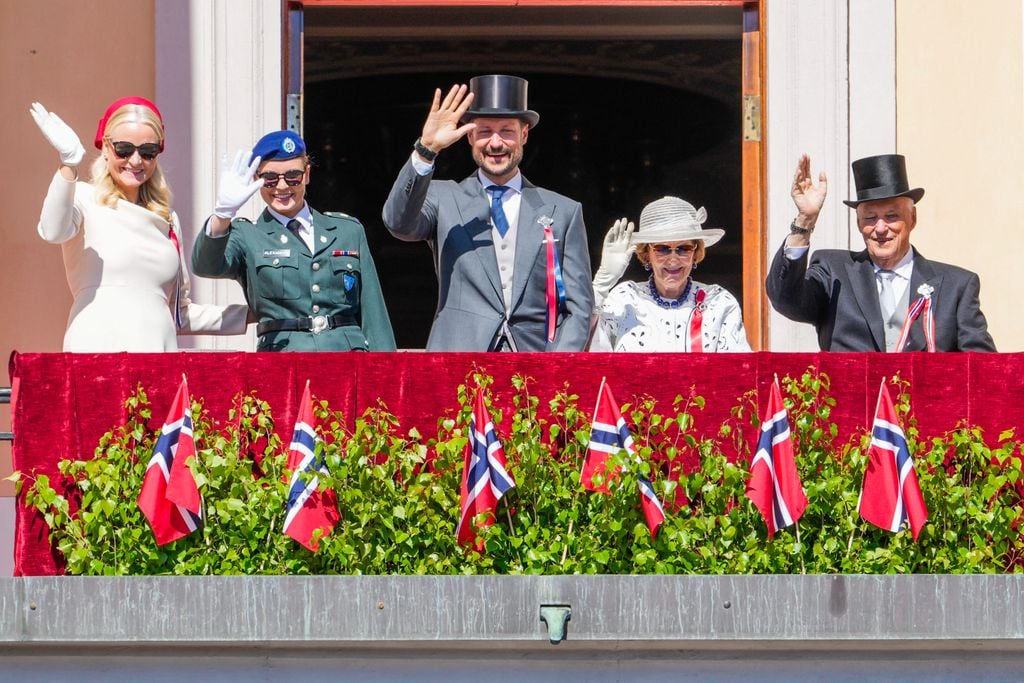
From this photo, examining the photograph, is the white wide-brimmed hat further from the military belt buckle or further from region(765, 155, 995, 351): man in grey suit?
the military belt buckle

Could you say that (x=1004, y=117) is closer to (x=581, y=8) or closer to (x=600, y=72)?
(x=581, y=8)

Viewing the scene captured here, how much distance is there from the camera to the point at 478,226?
685cm

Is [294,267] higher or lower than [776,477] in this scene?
higher

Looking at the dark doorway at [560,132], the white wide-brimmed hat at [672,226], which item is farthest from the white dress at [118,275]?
the dark doorway at [560,132]

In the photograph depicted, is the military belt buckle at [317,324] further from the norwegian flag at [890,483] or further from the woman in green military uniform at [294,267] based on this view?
the norwegian flag at [890,483]

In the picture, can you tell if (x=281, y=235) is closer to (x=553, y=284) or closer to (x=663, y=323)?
(x=553, y=284)

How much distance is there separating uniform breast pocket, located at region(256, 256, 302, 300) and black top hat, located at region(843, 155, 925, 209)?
198 cm

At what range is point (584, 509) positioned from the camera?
6012mm

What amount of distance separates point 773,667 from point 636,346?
1280 millimetres

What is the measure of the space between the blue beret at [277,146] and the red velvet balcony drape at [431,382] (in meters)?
0.76

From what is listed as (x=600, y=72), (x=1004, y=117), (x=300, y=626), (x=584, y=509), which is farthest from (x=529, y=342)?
(x=600, y=72)

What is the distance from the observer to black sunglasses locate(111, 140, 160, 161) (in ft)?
21.3

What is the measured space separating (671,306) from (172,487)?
6.07 ft

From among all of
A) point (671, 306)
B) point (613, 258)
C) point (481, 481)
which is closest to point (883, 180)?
point (671, 306)
